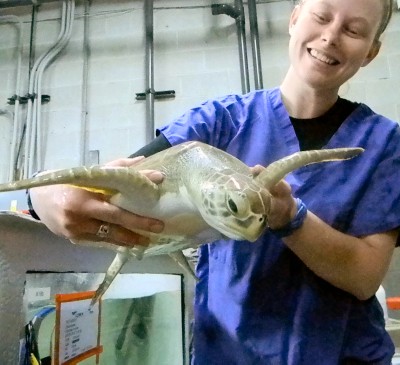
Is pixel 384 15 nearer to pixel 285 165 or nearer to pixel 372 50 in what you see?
pixel 372 50

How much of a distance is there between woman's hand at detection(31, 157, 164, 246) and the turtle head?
94 mm

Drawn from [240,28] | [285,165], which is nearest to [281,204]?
[285,165]

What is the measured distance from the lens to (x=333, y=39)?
82 centimetres

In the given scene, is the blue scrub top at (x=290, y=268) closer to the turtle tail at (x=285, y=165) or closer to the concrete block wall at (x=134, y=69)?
the turtle tail at (x=285, y=165)

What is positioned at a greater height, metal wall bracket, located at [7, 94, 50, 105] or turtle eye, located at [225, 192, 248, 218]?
metal wall bracket, located at [7, 94, 50, 105]

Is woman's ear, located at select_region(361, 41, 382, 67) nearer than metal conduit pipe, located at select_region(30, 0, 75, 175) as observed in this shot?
Yes

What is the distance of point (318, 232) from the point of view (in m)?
0.71

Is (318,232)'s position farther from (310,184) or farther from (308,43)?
(308,43)

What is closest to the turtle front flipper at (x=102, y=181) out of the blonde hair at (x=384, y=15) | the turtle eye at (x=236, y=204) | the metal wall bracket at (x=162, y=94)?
the turtle eye at (x=236, y=204)

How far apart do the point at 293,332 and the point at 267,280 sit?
0.09 meters

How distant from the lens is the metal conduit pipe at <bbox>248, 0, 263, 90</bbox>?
8.35 ft

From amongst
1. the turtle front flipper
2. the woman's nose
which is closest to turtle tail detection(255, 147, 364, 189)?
the turtle front flipper

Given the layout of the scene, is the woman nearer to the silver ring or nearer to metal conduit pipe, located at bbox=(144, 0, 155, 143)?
the silver ring

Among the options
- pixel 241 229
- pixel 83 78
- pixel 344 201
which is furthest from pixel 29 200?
pixel 83 78
